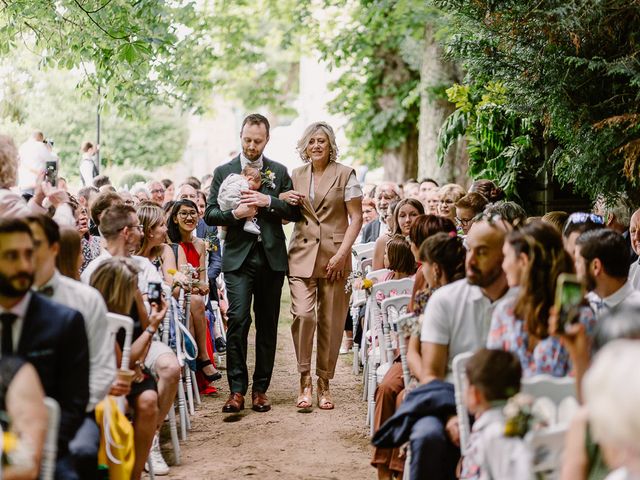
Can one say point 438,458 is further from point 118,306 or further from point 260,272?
point 260,272

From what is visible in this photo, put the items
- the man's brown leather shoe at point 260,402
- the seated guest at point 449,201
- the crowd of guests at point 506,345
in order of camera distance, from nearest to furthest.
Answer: the crowd of guests at point 506,345 → the man's brown leather shoe at point 260,402 → the seated guest at point 449,201

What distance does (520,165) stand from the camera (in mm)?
8625

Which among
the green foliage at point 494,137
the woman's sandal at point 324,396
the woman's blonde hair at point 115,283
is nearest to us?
the woman's blonde hair at point 115,283

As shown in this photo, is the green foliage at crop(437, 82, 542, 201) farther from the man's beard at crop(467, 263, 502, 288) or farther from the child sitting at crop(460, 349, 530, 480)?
the child sitting at crop(460, 349, 530, 480)

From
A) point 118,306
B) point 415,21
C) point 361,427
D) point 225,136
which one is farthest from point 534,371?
point 225,136

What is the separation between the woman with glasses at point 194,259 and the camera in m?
7.26

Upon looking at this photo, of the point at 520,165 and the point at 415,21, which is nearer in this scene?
the point at 520,165

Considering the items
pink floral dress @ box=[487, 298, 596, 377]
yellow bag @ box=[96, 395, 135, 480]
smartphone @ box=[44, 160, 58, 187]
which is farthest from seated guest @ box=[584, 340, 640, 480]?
smartphone @ box=[44, 160, 58, 187]

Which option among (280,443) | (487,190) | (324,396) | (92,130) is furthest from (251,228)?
(92,130)

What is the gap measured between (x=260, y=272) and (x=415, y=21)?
9153mm

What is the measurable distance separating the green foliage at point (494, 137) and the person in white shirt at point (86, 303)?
5007 mm

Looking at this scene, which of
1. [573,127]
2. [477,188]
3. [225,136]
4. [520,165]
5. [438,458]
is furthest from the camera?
[225,136]

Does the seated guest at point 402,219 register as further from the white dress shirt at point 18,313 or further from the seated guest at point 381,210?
the white dress shirt at point 18,313

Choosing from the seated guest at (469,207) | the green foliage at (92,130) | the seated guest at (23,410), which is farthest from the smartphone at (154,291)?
the green foliage at (92,130)
